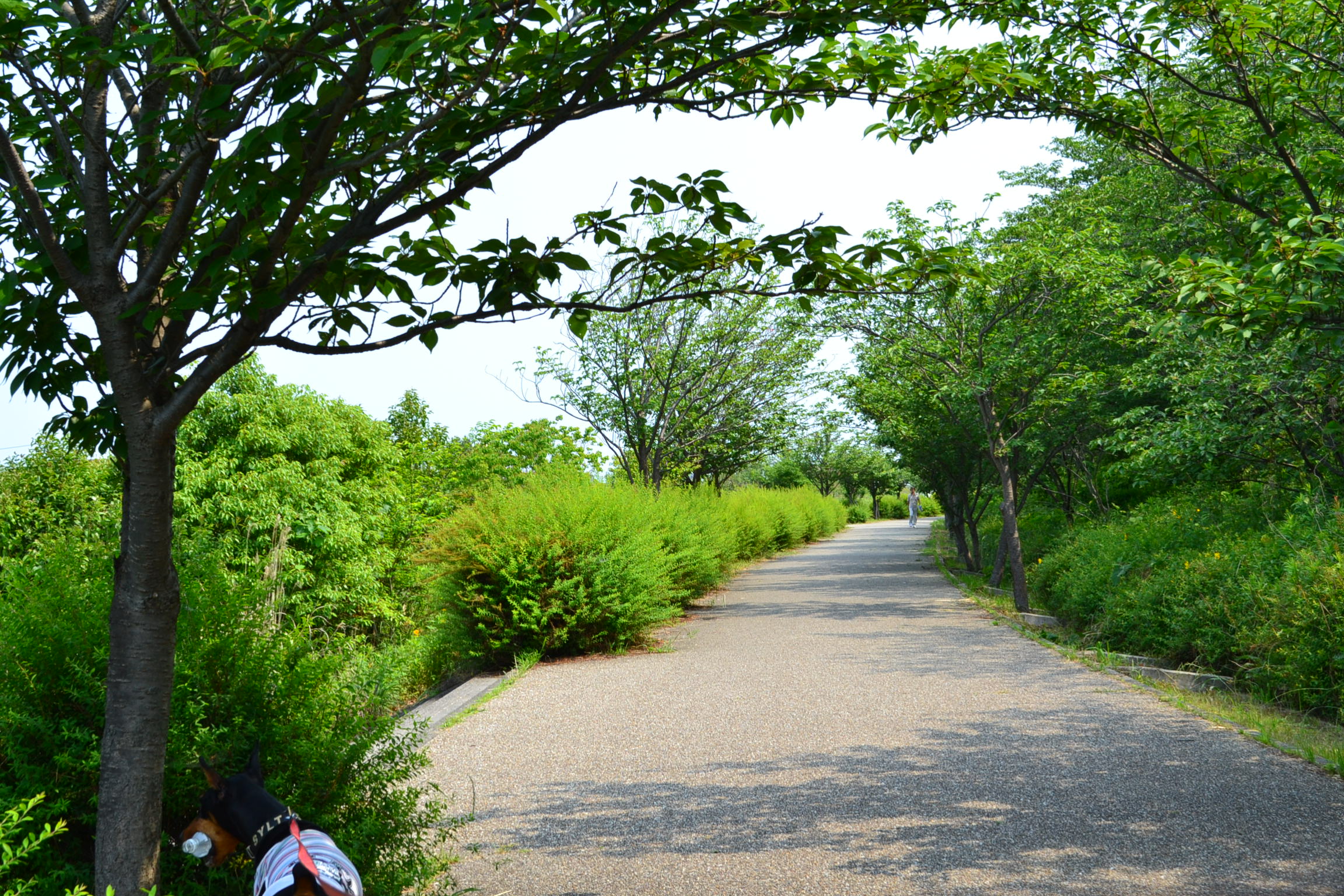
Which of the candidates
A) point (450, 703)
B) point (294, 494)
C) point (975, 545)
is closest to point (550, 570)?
point (450, 703)

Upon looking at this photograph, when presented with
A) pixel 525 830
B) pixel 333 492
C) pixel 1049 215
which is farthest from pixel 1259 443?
pixel 333 492

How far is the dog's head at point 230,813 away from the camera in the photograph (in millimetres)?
2963

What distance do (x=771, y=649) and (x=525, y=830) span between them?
20.9ft

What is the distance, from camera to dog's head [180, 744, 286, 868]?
2963 millimetres

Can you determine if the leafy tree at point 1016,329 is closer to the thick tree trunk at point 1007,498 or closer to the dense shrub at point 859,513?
the thick tree trunk at point 1007,498

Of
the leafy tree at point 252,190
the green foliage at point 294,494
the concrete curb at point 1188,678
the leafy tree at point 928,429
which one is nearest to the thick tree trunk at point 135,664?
the leafy tree at point 252,190

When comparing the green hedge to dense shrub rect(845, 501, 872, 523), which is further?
dense shrub rect(845, 501, 872, 523)

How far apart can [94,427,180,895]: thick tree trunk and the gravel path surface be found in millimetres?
1869

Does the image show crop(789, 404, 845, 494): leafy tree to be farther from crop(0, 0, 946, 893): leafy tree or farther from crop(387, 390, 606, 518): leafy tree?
crop(0, 0, 946, 893): leafy tree

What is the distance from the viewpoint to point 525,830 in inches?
198

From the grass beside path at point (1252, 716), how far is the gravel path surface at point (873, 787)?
0.50 ft

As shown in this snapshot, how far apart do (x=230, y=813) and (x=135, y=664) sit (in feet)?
1.93

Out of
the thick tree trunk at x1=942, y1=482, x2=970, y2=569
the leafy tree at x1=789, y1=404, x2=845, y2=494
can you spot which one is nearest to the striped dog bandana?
the thick tree trunk at x1=942, y1=482, x2=970, y2=569

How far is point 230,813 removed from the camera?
2984 millimetres
